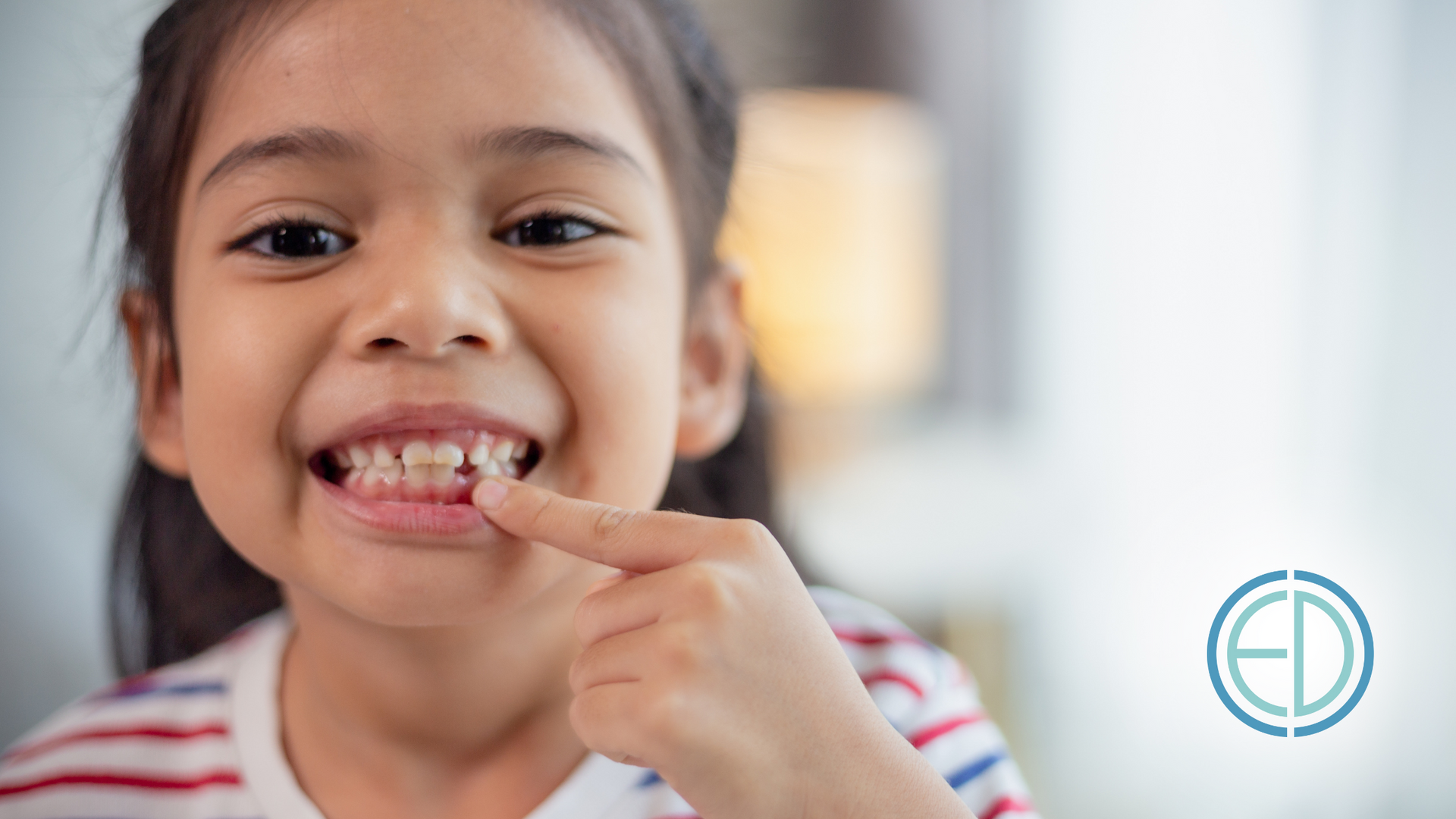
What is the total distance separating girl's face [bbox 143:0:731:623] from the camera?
26.6 inches

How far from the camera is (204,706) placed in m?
0.92

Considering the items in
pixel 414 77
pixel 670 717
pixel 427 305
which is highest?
pixel 414 77

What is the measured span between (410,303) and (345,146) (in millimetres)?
121

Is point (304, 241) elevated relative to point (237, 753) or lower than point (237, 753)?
elevated

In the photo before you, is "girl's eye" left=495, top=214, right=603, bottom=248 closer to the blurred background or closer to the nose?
the nose

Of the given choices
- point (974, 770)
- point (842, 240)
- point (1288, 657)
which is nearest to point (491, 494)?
point (974, 770)

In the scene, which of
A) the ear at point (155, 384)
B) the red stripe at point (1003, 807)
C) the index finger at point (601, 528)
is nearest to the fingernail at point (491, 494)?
the index finger at point (601, 528)

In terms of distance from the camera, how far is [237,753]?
868 mm

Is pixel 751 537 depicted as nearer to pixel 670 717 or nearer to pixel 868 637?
pixel 670 717

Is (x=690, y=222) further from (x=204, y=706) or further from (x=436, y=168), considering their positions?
(x=204, y=706)

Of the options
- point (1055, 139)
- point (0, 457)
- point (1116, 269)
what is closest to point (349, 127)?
point (0, 457)

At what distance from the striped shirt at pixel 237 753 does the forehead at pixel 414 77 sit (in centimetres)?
46

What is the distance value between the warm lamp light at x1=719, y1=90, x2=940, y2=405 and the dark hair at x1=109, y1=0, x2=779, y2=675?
99 cm

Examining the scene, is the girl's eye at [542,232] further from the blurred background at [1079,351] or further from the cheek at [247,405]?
the blurred background at [1079,351]
